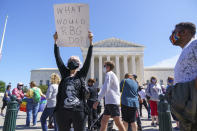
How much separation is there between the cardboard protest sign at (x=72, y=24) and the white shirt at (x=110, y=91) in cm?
144

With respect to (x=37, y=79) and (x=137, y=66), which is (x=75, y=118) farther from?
(x=37, y=79)

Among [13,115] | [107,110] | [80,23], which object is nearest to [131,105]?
[107,110]

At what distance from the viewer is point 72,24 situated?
2707 millimetres

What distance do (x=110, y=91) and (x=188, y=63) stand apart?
2549 mm

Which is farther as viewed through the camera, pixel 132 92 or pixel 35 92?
pixel 35 92

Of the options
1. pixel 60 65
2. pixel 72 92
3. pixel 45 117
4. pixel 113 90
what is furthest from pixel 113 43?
pixel 72 92

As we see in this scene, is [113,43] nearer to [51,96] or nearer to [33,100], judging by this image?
[33,100]

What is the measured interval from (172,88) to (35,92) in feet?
21.9

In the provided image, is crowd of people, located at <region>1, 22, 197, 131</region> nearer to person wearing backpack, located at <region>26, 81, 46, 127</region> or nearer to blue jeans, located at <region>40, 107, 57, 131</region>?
blue jeans, located at <region>40, 107, 57, 131</region>

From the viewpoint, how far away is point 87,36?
2658mm

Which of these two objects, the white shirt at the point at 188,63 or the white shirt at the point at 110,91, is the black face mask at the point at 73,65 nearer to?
the white shirt at the point at 188,63

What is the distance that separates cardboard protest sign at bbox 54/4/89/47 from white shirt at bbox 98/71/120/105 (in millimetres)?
1442

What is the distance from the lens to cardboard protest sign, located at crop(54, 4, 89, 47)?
8.68 feet

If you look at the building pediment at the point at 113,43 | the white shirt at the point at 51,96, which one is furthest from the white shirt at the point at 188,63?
the building pediment at the point at 113,43
